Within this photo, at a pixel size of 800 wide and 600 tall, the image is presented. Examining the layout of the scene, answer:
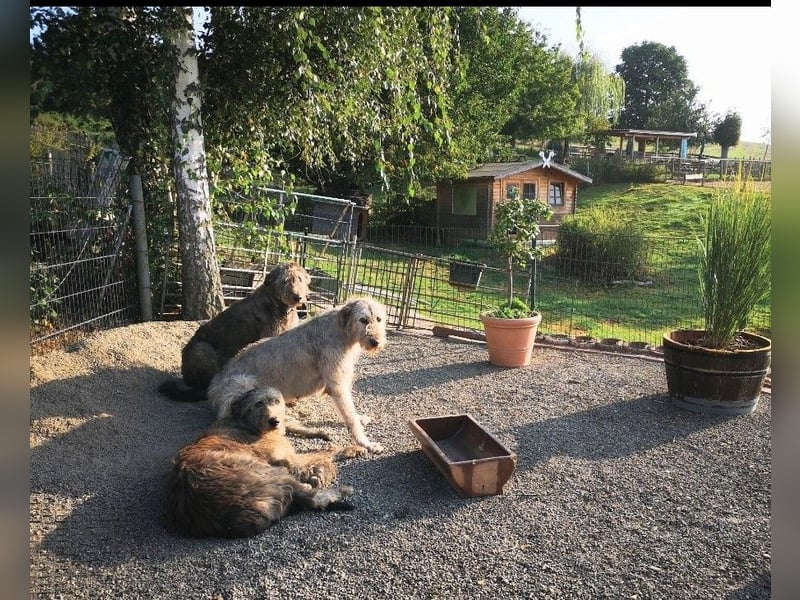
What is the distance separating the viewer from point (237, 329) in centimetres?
599

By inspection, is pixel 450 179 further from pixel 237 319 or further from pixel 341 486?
pixel 341 486

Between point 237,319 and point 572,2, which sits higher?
point 572,2

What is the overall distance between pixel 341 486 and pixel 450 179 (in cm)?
2307

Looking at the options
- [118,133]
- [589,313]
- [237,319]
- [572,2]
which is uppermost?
[118,133]

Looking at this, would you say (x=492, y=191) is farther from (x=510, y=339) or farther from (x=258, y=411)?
(x=258, y=411)

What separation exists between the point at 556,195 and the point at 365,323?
24.2 m

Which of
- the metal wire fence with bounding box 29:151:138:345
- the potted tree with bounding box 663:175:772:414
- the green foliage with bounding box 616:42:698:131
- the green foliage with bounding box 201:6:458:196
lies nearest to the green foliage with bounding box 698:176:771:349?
the potted tree with bounding box 663:175:772:414

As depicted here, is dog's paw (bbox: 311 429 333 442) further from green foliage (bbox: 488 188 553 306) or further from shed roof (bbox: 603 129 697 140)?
shed roof (bbox: 603 129 697 140)

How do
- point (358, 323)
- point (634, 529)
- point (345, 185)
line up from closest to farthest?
point (634, 529) → point (358, 323) → point (345, 185)

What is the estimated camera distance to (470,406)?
6.35m

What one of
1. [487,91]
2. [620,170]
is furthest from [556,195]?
[620,170]

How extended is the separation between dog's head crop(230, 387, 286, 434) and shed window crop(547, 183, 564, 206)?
81.0 feet

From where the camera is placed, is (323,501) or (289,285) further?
(289,285)

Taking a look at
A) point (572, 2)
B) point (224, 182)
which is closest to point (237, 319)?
point (224, 182)
